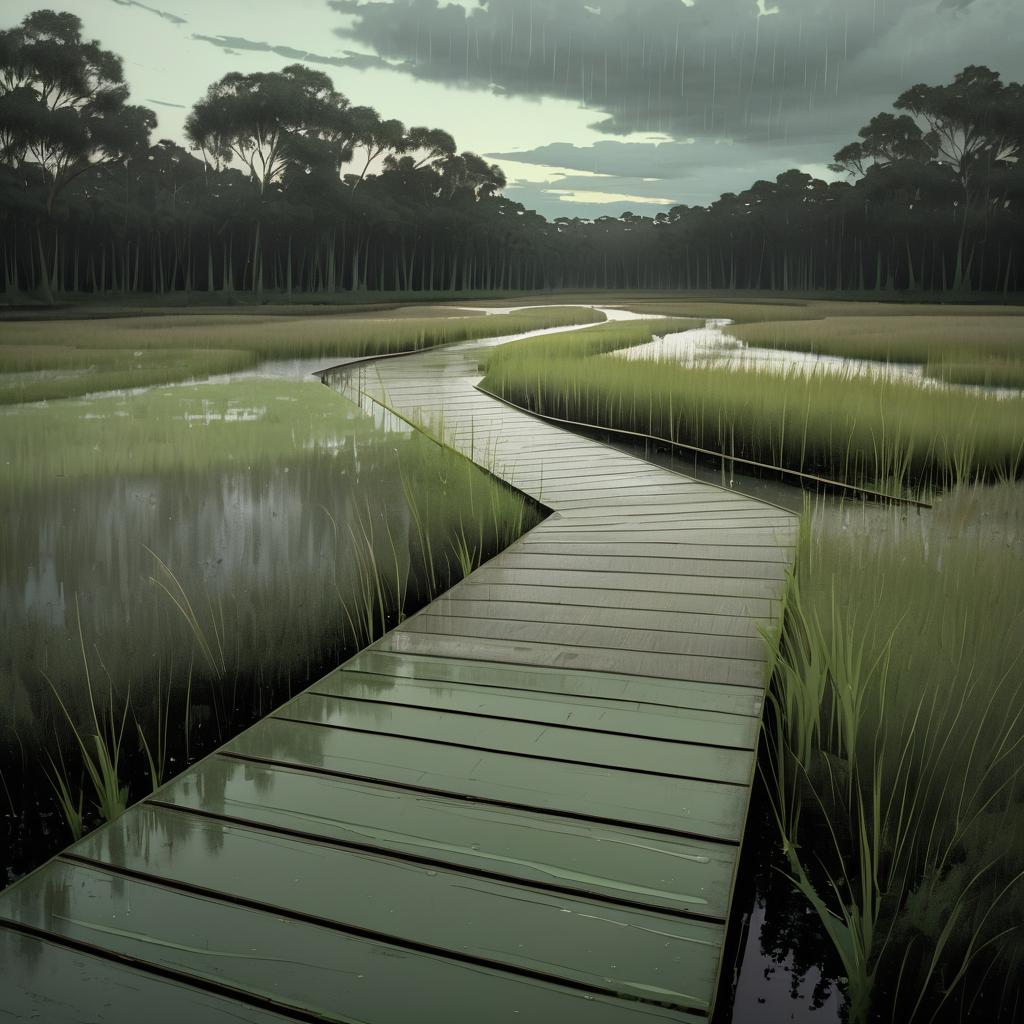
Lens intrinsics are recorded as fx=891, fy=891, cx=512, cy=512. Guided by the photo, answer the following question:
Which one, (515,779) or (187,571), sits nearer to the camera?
(515,779)

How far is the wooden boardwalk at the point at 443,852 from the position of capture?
1.32 m

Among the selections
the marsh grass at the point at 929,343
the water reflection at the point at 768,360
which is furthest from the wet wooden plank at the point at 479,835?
the marsh grass at the point at 929,343

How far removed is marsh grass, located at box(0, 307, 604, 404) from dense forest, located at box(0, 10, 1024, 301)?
41.2 ft

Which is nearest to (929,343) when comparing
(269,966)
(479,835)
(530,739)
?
(530,739)

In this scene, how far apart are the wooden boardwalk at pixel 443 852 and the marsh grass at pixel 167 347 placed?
287 inches

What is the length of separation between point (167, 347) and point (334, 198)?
2566cm

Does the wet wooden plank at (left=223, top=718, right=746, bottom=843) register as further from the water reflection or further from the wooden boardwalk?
the water reflection

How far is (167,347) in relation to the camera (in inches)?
542

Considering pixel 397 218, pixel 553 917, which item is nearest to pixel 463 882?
pixel 553 917

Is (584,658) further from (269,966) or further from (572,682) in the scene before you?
(269,966)

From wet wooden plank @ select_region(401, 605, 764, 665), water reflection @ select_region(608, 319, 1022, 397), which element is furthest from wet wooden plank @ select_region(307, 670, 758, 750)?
water reflection @ select_region(608, 319, 1022, 397)

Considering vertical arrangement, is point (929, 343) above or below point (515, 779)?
above

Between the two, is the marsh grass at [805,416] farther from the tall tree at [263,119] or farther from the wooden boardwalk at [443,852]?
the tall tree at [263,119]

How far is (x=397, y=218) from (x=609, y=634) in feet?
132
